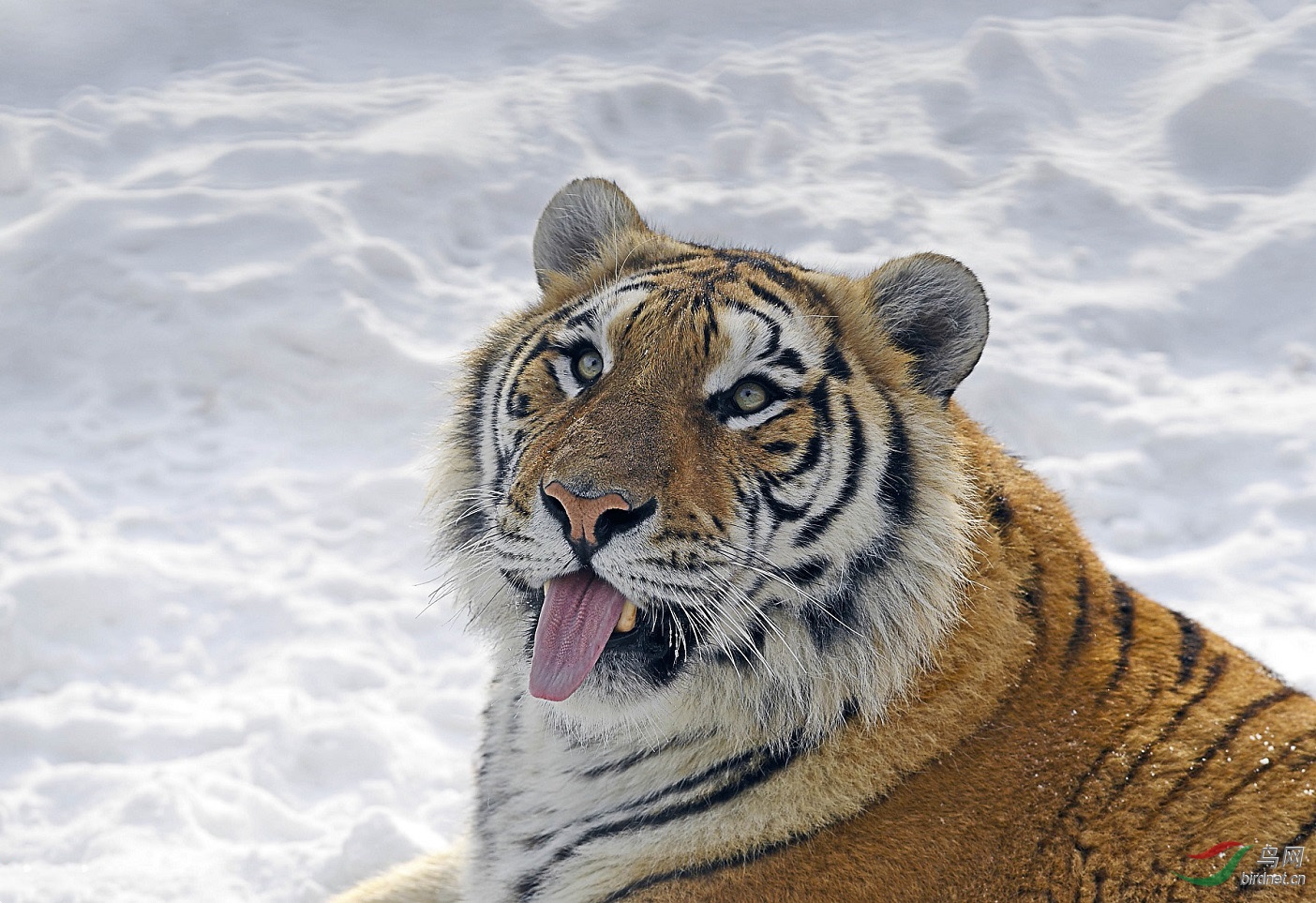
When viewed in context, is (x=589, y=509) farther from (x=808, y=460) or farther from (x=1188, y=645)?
(x=1188, y=645)

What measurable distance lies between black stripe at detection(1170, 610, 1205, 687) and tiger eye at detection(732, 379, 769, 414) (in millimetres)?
769

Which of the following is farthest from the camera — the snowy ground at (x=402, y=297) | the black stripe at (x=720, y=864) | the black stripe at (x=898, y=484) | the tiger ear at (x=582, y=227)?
the snowy ground at (x=402, y=297)

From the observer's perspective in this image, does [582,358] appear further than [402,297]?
No

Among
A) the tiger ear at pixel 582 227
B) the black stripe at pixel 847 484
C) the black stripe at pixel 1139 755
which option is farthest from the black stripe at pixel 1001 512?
the tiger ear at pixel 582 227

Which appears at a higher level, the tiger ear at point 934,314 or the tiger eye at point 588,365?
the tiger ear at point 934,314

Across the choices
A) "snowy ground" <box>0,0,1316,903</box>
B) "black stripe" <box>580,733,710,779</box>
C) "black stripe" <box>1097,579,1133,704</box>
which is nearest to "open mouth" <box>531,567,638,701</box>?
"black stripe" <box>580,733,710,779</box>

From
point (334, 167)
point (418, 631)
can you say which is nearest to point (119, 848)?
point (418, 631)

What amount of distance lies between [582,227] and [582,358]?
0.42 meters

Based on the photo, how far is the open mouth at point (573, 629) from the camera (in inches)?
68.3

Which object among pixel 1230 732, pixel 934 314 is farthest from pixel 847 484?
pixel 1230 732

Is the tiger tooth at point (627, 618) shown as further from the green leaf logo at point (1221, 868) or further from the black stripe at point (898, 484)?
the green leaf logo at point (1221, 868)

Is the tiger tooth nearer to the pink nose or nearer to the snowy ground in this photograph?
the pink nose

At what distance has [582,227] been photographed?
2.28 m

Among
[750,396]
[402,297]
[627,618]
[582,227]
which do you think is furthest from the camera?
[402,297]
